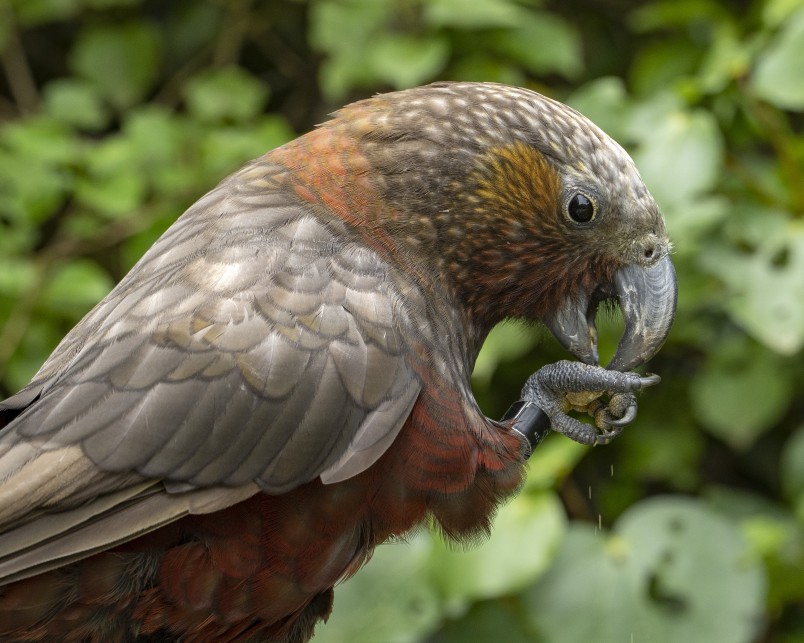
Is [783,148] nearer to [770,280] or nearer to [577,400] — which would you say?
[770,280]

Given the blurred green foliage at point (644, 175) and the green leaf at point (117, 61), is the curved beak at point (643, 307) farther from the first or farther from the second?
the green leaf at point (117, 61)

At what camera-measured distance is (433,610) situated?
108 inches

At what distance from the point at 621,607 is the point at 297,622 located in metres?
1.03

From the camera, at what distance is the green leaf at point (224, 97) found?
3807 millimetres

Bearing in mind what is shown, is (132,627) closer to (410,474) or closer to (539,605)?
(410,474)

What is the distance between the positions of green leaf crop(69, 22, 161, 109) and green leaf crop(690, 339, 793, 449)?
2.13 m

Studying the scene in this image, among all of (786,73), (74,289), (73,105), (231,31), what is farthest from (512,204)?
(231,31)

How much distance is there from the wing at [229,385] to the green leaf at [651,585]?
1.18 meters

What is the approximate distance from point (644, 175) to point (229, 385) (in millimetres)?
1542

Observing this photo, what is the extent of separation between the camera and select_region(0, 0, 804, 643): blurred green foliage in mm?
2783

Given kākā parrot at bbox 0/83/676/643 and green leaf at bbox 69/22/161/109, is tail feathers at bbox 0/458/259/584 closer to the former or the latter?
kākā parrot at bbox 0/83/676/643

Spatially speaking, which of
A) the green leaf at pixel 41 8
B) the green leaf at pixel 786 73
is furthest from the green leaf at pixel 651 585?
the green leaf at pixel 41 8

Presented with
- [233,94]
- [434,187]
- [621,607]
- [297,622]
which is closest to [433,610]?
[621,607]

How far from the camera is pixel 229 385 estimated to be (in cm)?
170
